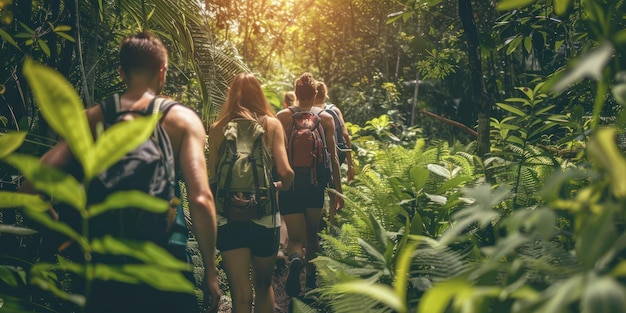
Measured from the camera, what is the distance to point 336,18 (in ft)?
55.5

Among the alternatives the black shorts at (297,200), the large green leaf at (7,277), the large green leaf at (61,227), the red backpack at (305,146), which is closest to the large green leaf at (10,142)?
the large green leaf at (61,227)

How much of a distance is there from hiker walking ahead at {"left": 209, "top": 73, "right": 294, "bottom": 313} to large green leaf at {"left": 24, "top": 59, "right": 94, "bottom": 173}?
3212mm

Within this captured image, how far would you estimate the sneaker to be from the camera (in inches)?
232

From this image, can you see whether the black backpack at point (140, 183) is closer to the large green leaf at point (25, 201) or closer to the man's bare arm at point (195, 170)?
the man's bare arm at point (195, 170)

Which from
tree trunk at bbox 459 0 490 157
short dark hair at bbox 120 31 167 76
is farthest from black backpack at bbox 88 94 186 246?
tree trunk at bbox 459 0 490 157

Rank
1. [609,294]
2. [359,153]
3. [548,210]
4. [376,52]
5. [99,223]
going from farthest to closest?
[376,52] < [359,153] < [99,223] < [548,210] < [609,294]

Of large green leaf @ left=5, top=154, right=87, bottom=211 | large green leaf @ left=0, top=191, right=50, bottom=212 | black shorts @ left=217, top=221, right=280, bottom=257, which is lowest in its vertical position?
black shorts @ left=217, top=221, right=280, bottom=257

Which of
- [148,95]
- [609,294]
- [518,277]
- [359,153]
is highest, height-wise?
[148,95]

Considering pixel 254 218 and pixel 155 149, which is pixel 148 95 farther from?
pixel 254 218

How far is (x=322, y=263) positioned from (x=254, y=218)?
0.82 meters

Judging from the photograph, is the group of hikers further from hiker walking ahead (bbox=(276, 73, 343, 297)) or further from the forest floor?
the forest floor

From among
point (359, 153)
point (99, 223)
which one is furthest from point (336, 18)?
point (99, 223)

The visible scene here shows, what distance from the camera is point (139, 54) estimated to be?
2551mm

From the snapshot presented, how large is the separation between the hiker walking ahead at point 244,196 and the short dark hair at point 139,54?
60.7 inches
